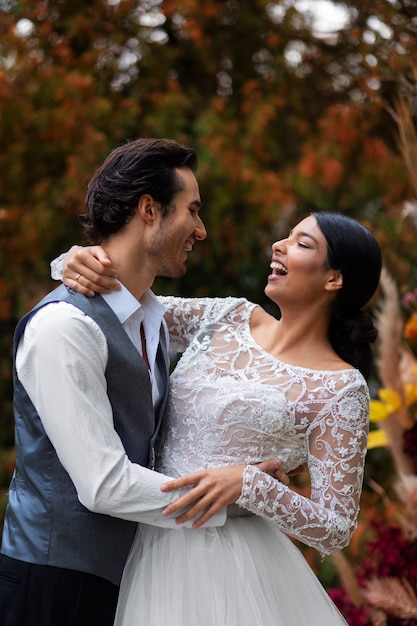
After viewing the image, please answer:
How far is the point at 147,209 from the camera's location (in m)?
2.34

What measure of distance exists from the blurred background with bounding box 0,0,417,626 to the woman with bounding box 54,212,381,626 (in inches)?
96.9

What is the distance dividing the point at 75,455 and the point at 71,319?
0.31m

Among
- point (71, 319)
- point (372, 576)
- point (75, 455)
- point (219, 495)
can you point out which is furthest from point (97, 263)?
point (372, 576)

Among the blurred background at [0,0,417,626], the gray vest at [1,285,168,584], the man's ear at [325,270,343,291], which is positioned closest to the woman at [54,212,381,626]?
the man's ear at [325,270,343,291]

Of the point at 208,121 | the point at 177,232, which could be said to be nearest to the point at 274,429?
the point at 177,232

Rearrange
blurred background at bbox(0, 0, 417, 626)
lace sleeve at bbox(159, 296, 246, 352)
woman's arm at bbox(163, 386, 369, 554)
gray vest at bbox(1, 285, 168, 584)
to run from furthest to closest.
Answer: blurred background at bbox(0, 0, 417, 626)
lace sleeve at bbox(159, 296, 246, 352)
woman's arm at bbox(163, 386, 369, 554)
gray vest at bbox(1, 285, 168, 584)

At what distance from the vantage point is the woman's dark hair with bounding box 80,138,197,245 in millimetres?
2334

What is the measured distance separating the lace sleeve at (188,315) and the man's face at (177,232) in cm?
34

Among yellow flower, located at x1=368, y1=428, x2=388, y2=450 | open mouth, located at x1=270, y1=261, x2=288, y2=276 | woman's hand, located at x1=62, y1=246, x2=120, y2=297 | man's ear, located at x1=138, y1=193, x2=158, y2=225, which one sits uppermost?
man's ear, located at x1=138, y1=193, x2=158, y2=225

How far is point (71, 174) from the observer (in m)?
5.35

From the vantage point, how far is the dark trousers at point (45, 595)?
2154mm

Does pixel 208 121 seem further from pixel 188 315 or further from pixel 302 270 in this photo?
pixel 302 270

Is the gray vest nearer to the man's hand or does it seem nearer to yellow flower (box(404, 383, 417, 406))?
the man's hand

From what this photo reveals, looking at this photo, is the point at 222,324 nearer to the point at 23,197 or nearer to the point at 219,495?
the point at 219,495
